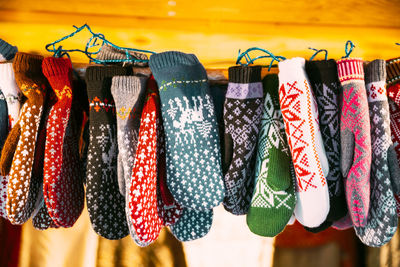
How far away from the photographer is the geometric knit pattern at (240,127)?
2.12ft

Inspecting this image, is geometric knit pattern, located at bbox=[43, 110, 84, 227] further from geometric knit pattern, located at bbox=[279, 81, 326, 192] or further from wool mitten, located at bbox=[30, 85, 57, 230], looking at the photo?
geometric knit pattern, located at bbox=[279, 81, 326, 192]

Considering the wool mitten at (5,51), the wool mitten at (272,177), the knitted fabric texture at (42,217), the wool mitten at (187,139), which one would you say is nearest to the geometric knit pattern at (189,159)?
the wool mitten at (187,139)

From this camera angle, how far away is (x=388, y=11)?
1151 mm

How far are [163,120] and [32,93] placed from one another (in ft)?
1.01

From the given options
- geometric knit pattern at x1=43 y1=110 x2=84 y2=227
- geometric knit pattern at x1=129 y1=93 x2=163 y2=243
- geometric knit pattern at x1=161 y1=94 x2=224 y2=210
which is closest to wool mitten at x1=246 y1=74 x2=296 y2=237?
geometric knit pattern at x1=161 y1=94 x2=224 y2=210

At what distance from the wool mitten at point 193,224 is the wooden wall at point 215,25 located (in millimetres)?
588

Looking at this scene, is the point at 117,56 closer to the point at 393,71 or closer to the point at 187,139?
the point at 187,139

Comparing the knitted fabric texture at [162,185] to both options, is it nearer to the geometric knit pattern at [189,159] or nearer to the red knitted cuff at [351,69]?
the geometric knit pattern at [189,159]

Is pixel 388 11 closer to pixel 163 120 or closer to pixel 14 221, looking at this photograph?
pixel 163 120

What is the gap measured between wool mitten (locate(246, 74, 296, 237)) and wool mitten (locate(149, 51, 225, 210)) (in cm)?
10

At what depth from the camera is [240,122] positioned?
0.65 meters

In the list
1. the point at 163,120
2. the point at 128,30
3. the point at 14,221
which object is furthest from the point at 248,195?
the point at 128,30

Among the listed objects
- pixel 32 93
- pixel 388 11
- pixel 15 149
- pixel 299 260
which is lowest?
pixel 299 260

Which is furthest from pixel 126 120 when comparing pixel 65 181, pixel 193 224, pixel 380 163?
pixel 380 163
